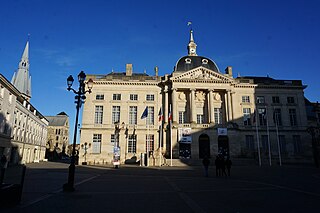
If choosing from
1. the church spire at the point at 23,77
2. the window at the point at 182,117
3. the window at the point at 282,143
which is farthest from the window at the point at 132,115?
the church spire at the point at 23,77

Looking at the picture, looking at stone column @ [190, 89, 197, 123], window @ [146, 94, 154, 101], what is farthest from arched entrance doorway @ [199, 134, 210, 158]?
window @ [146, 94, 154, 101]

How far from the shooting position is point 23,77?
85.1 metres

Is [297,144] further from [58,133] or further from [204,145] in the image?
[58,133]

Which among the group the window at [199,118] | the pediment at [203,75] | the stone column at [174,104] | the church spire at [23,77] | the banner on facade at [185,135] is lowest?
the banner on facade at [185,135]

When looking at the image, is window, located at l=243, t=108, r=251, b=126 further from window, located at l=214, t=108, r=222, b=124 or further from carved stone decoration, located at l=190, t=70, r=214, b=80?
carved stone decoration, located at l=190, t=70, r=214, b=80

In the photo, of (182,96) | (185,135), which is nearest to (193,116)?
→ (185,135)

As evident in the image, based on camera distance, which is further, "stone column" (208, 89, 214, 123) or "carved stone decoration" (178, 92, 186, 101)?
"carved stone decoration" (178, 92, 186, 101)

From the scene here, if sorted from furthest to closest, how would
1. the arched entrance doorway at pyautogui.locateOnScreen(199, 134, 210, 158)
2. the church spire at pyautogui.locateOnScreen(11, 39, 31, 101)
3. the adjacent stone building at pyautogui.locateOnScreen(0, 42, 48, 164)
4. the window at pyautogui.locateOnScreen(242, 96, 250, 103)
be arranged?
the church spire at pyautogui.locateOnScreen(11, 39, 31, 101), the window at pyautogui.locateOnScreen(242, 96, 250, 103), the arched entrance doorway at pyautogui.locateOnScreen(199, 134, 210, 158), the adjacent stone building at pyautogui.locateOnScreen(0, 42, 48, 164)

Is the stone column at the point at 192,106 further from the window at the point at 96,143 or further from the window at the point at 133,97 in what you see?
the window at the point at 96,143

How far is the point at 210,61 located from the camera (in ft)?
167

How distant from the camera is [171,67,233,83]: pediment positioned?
4528cm

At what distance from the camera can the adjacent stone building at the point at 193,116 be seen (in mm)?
42281

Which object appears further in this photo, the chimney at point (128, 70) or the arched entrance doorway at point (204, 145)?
the chimney at point (128, 70)

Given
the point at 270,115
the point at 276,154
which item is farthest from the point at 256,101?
the point at 276,154
